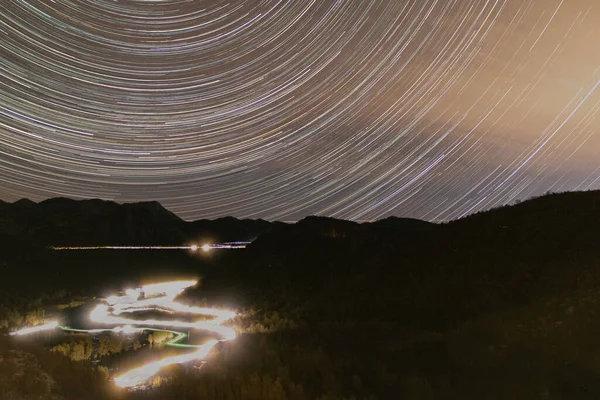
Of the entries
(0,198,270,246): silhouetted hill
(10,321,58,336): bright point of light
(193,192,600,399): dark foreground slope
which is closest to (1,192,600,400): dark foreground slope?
(193,192,600,399): dark foreground slope

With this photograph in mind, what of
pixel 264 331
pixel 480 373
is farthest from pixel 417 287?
pixel 480 373

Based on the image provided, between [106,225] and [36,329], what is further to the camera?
[106,225]

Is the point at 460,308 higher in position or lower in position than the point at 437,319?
higher

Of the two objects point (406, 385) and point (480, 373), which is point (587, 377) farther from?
point (406, 385)

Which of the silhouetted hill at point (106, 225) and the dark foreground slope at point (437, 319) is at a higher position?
the silhouetted hill at point (106, 225)

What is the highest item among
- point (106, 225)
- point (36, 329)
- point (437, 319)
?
point (106, 225)

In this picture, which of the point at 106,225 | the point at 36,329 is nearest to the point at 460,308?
the point at 36,329

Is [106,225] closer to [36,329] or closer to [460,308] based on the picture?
[36,329]

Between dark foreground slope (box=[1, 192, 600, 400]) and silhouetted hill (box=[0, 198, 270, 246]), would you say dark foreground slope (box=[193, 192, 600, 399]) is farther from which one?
silhouetted hill (box=[0, 198, 270, 246])

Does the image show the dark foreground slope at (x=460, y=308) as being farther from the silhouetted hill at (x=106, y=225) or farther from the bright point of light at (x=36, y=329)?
the silhouetted hill at (x=106, y=225)

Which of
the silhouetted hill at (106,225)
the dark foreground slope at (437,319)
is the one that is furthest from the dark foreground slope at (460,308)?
the silhouetted hill at (106,225)
